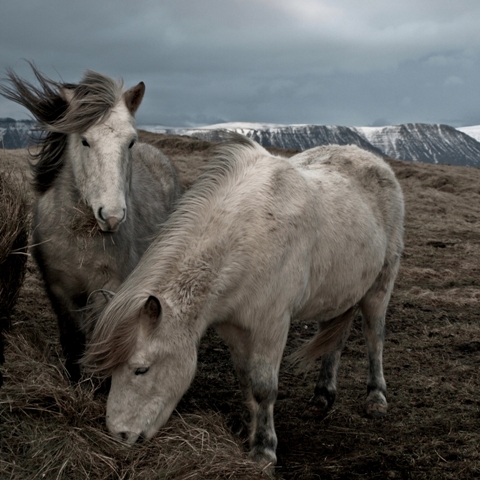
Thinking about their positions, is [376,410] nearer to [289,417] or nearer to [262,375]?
[289,417]

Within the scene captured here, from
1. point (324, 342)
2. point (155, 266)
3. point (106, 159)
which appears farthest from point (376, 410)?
point (106, 159)

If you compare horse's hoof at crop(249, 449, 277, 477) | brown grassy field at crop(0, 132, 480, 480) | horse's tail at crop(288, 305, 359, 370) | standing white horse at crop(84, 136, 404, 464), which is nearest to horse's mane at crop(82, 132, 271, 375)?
standing white horse at crop(84, 136, 404, 464)

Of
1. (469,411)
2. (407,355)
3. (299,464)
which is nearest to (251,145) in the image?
(299,464)

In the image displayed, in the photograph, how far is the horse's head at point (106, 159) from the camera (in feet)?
11.6

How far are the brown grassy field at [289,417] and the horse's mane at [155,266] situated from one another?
45cm

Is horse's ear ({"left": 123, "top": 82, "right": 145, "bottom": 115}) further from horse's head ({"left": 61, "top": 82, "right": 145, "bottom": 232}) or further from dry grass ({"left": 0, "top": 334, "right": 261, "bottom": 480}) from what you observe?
dry grass ({"left": 0, "top": 334, "right": 261, "bottom": 480})

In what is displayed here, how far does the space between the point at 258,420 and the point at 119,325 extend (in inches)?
46.2

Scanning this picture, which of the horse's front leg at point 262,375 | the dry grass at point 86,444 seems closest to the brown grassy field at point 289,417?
the dry grass at point 86,444

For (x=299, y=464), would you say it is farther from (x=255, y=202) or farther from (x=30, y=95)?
(x=30, y=95)

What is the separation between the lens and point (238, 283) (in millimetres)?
3434

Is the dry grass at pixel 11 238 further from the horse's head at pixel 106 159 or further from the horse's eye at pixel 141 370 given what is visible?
the horse's eye at pixel 141 370

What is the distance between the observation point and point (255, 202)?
11.8 ft

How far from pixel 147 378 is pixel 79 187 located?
1.50m

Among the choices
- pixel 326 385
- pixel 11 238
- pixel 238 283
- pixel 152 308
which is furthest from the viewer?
pixel 326 385
